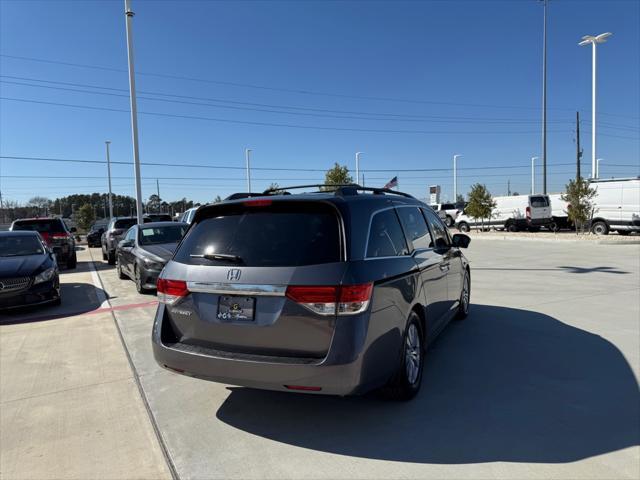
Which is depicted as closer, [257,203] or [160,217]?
[257,203]

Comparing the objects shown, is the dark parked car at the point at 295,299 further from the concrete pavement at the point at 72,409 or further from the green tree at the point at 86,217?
the green tree at the point at 86,217

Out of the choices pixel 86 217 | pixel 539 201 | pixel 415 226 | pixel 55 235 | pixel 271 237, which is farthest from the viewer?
pixel 86 217

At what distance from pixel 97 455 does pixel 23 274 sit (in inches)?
231

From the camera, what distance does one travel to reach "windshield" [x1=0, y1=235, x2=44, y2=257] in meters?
8.84

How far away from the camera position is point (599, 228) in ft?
70.7

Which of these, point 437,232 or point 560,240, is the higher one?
point 437,232

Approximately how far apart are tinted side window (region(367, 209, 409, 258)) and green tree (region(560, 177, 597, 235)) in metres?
19.9

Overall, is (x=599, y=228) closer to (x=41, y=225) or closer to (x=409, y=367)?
(x=409, y=367)

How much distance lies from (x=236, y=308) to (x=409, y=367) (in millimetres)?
1561

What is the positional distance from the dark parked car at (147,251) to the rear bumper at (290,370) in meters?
5.93

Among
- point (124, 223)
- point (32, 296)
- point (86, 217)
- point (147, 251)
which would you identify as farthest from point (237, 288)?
point (86, 217)

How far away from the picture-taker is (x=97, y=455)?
10.2 ft

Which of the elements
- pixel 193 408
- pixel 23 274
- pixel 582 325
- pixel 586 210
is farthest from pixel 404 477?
pixel 586 210

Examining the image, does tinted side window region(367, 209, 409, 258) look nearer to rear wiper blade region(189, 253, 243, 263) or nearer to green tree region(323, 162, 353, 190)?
rear wiper blade region(189, 253, 243, 263)
